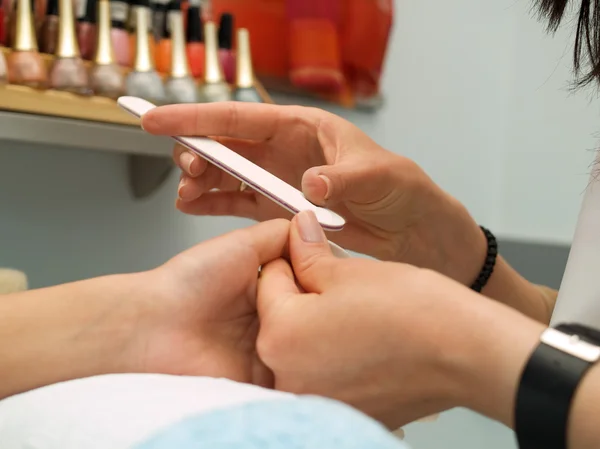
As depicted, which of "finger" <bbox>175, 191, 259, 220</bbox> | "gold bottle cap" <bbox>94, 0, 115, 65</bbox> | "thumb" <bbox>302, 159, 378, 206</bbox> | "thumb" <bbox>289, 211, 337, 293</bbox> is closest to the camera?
"thumb" <bbox>289, 211, 337, 293</bbox>

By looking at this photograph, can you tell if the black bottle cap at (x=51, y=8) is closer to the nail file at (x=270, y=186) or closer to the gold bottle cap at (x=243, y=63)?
the gold bottle cap at (x=243, y=63)

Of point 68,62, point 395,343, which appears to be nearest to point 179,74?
point 68,62

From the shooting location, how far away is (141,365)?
0.46 m

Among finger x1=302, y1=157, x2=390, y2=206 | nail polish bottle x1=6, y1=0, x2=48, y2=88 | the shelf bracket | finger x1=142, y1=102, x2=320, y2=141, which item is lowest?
the shelf bracket

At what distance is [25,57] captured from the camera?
2.52 ft

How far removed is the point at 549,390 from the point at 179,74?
2.28 ft

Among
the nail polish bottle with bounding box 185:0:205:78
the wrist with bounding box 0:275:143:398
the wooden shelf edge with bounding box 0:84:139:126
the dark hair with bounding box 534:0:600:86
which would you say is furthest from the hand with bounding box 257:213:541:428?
the nail polish bottle with bounding box 185:0:205:78

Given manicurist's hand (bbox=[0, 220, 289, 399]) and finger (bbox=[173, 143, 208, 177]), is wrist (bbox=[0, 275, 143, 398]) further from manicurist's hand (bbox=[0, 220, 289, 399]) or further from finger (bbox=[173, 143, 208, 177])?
finger (bbox=[173, 143, 208, 177])

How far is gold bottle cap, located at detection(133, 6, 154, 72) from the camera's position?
87 cm

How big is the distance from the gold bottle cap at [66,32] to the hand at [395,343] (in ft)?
1.73

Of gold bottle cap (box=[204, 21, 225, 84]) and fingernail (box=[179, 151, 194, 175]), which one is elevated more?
gold bottle cap (box=[204, 21, 225, 84])

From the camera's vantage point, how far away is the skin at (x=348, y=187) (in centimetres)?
62

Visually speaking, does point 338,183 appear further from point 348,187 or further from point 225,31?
point 225,31

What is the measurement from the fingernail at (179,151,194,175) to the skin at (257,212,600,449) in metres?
0.25
